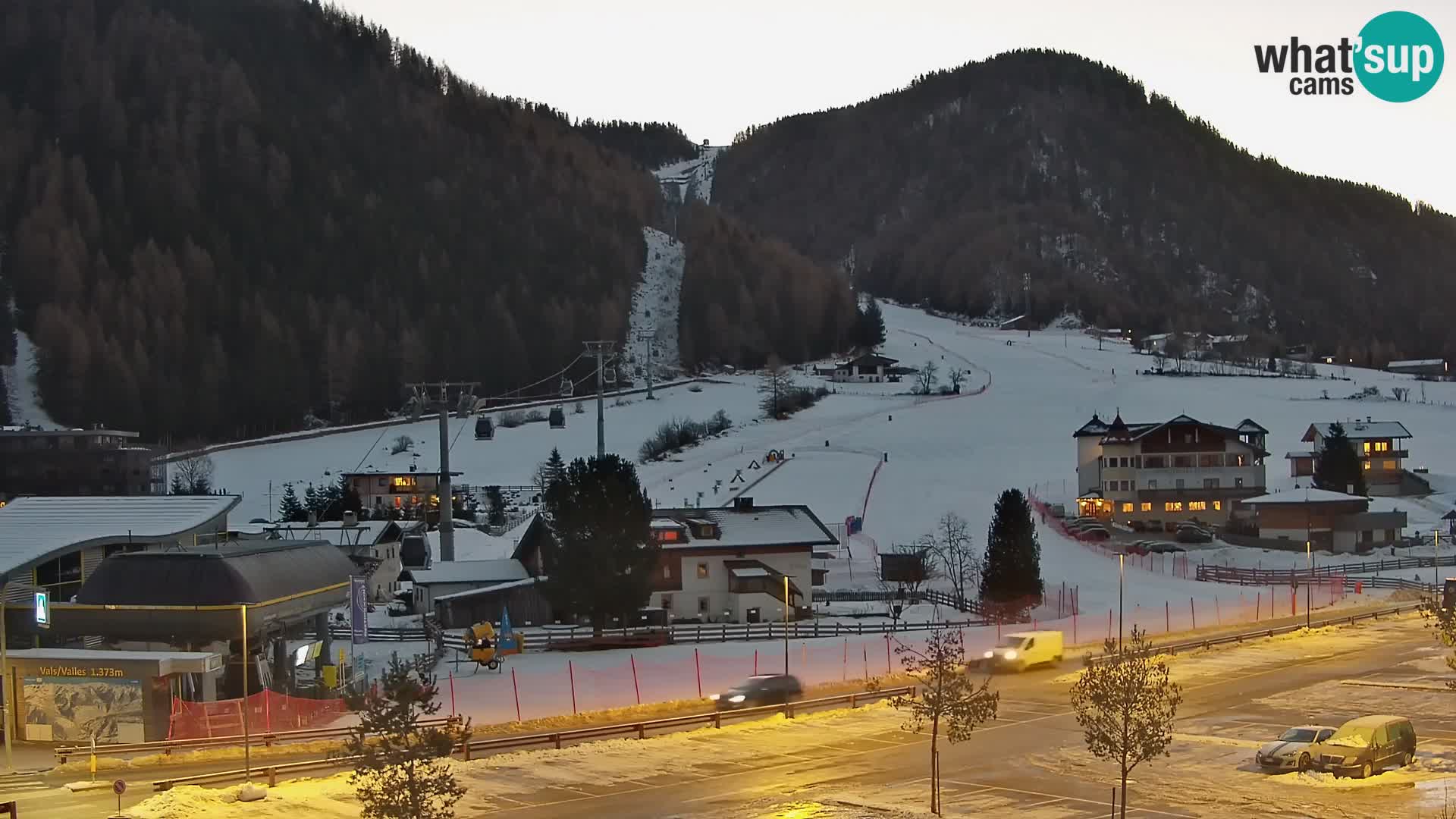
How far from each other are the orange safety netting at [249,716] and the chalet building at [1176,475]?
177 ft

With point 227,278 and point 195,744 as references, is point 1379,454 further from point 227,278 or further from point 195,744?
point 227,278

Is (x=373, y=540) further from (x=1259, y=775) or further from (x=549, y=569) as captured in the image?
(x=1259, y=775)

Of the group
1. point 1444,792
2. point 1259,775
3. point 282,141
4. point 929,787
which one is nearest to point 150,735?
point 929,787

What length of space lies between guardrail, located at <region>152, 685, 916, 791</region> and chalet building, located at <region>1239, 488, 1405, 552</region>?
40926 mm

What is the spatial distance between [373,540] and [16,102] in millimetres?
156959

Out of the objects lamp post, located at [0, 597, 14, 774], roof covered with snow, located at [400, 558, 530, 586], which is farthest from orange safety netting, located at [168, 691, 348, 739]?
roof covered with snow, located at [400, 558, 530, 586]

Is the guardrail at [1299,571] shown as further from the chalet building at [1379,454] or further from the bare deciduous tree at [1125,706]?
the bare deciduous tree at [1125,706]

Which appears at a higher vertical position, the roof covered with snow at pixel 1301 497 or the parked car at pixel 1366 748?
the roof covered with snow at pixel 1301 497

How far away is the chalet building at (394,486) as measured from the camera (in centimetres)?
9400

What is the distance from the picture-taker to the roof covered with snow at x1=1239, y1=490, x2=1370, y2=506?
70688 millimetres

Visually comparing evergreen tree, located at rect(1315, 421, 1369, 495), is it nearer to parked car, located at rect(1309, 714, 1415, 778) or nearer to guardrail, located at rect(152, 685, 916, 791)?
guardrail, located at rect(152, 685, 916, 791)

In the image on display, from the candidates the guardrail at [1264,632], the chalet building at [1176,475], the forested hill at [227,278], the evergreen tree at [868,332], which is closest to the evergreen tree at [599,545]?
the guardrail at [1264,632]

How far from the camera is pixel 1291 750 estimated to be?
1064 inches

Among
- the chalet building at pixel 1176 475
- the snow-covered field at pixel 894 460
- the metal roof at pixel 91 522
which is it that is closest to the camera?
the metal roof at pixel 91 522
